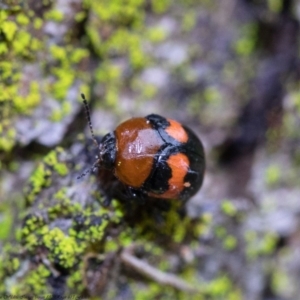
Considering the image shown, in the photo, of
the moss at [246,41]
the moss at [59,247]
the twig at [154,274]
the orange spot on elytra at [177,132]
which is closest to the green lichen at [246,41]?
the moss at [246,41]

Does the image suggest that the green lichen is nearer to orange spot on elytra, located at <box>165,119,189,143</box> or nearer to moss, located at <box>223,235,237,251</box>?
orange spot on elytra, located at <box>165,119,189,143</box>

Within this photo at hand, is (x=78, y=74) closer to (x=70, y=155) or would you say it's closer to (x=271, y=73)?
(x=70, y=155)

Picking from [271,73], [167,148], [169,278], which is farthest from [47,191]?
[271,73]

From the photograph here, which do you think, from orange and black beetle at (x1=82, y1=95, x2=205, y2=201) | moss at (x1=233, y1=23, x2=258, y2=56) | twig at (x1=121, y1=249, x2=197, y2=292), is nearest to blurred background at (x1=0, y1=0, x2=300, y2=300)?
moss at (x1=233, y1=23, x2=258, y2=56)

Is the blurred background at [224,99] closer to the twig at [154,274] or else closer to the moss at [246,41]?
the moss at [246,41]

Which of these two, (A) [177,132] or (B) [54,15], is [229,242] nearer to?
(A) [177,132]

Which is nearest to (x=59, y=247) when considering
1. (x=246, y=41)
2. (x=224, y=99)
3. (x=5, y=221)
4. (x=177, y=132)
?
(x=5, y=221)

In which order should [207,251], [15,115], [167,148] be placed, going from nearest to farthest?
[167,148] < [15,115] < [207,251]
